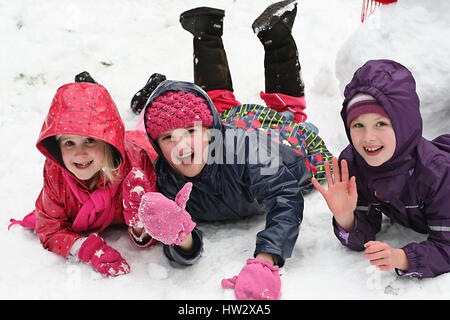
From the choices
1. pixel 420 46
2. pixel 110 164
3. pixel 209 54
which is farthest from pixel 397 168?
pixel 209 54

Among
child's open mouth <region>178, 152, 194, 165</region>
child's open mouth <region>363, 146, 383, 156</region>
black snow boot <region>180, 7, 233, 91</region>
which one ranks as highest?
black snow boot <region>180, 7, 233, 91</region>

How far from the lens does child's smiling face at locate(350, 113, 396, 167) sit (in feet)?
5.21

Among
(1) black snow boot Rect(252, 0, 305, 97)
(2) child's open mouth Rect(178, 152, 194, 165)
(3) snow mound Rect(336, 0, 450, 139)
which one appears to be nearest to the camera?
(2) child's open mouth Rect(178, 152, 194, 165)

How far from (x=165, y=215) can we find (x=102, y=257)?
43 cm

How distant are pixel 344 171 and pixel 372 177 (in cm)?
11

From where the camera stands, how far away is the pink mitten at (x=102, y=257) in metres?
1.87

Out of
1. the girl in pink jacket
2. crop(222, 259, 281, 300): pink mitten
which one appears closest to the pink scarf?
the girl in pink jacket

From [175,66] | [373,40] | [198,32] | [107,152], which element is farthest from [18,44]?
[373,40]

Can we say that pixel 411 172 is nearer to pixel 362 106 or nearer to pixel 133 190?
pixel 362 106

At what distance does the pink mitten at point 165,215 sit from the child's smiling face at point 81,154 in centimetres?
38

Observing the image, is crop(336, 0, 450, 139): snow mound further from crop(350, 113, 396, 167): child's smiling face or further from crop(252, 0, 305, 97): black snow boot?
crop(350, 113, 396, 167): child's smiling face

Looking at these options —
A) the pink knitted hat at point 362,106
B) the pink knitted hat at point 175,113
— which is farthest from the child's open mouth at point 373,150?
the pink knitted hat at point 175,113

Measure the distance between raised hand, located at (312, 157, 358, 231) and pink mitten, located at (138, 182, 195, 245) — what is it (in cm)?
49

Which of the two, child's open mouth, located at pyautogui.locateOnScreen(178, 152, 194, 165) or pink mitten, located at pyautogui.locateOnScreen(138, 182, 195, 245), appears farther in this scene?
child's open mouth, located at pyautogui.locateOnScreen(178, 152, 194, 165)
